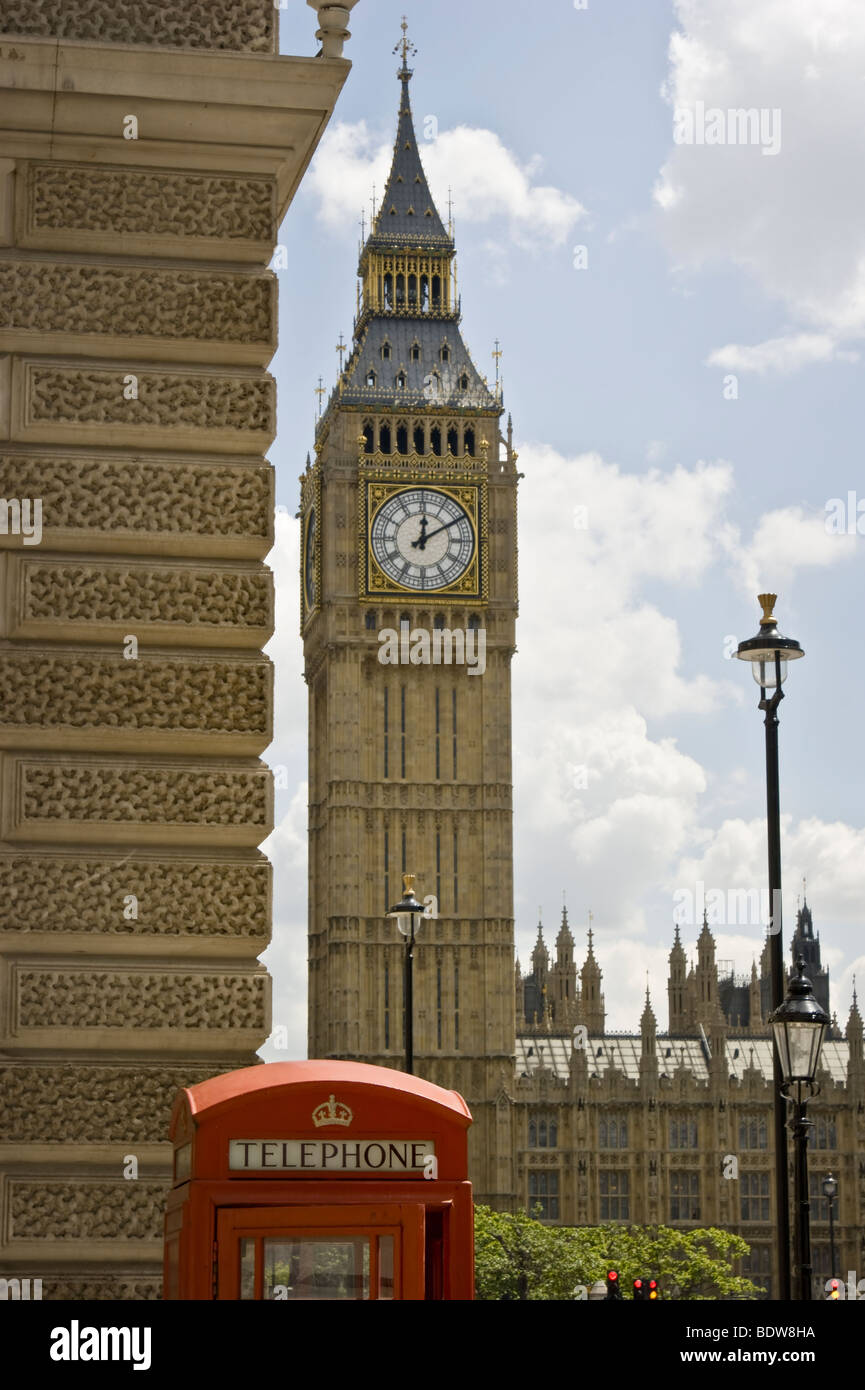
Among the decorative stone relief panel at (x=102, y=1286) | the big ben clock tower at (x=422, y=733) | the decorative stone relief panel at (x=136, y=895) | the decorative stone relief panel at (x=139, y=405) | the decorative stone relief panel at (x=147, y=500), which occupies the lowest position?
the decorative stone relief panel at (x=102, y=1286)

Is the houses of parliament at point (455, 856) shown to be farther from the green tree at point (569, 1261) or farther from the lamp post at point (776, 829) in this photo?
the lamp post at point (776, 829)

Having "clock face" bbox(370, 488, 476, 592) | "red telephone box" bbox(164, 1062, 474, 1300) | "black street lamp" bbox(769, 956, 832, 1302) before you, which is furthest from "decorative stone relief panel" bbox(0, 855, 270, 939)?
"clock face" bbox(370, 488, 476, 592)

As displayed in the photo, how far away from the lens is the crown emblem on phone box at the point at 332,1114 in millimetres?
7266

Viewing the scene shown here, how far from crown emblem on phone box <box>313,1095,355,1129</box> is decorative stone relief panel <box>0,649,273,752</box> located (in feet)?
5.85

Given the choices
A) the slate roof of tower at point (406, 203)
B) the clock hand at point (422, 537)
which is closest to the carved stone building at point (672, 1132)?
the clock hand at point (422, 537)

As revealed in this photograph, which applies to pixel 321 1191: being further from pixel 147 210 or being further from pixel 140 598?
pixel 147 210

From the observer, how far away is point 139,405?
8.90 metres

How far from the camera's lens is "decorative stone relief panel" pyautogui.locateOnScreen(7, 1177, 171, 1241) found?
8227 mm

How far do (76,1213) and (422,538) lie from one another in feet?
215

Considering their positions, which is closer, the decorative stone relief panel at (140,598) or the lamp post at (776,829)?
the decorative stone relief panel at (140,598)

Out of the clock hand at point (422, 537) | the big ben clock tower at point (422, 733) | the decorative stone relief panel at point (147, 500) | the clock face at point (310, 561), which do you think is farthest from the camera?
the clock face at point (310, 561)

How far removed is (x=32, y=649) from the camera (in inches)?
340

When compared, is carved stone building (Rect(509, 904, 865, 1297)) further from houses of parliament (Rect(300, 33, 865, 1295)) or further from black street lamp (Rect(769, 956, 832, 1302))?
black street lamp (Rect(769, 956, 832, 1302))

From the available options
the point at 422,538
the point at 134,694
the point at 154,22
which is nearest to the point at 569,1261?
the point at 422,538
